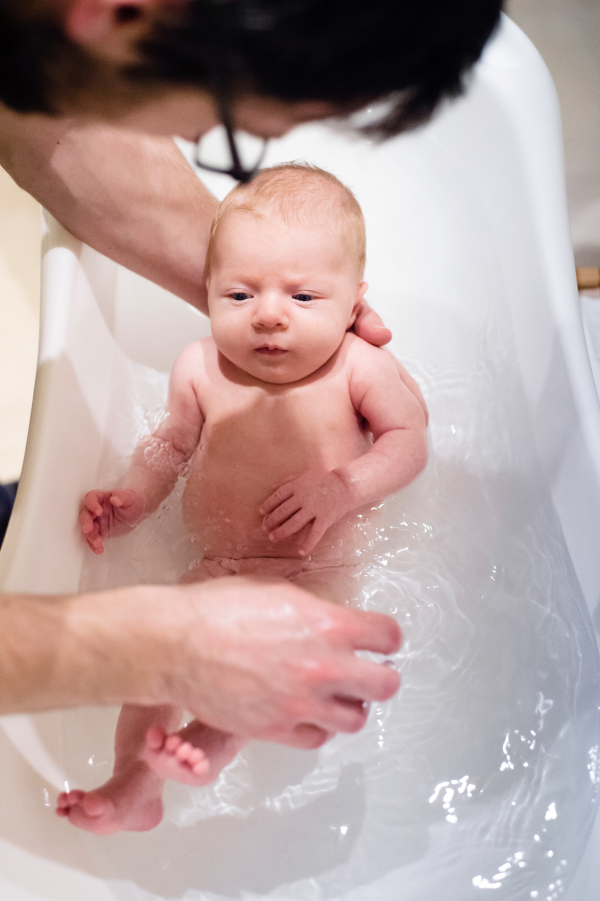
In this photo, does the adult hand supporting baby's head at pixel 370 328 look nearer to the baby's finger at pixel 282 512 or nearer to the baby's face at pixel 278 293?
the baby's face at pixel 278 293

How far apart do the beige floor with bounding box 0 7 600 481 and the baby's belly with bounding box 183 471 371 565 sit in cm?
67

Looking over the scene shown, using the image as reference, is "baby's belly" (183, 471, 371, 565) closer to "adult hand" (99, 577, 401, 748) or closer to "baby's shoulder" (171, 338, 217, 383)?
"baby's shoulder" (171, 338, 217, 383)

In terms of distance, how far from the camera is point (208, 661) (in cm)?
58

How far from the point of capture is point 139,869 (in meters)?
0.80

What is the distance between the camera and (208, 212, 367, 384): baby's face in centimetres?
92

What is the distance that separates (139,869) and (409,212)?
1339 mm

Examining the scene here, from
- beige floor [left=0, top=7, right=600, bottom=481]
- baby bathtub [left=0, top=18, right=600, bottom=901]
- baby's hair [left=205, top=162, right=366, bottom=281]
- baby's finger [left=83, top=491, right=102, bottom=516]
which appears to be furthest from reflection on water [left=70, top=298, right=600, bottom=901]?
beige floor [left=0, top=7, right=600, bottom=481]

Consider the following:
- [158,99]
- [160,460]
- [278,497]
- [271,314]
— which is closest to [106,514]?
[160,460]

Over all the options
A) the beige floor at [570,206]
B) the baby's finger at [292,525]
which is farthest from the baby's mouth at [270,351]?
the beige floor at [570,206]

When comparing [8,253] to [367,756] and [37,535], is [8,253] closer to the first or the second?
[37,535]

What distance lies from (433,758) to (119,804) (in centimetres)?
44

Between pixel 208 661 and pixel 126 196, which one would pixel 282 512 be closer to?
pixel 208 661

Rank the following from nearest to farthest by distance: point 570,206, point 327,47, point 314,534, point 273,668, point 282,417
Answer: point 327,47 → point 273,668 → point 314,534 → point 282,417 → point 570,206

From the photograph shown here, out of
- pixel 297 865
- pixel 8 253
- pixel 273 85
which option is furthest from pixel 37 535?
pixel 8 253
